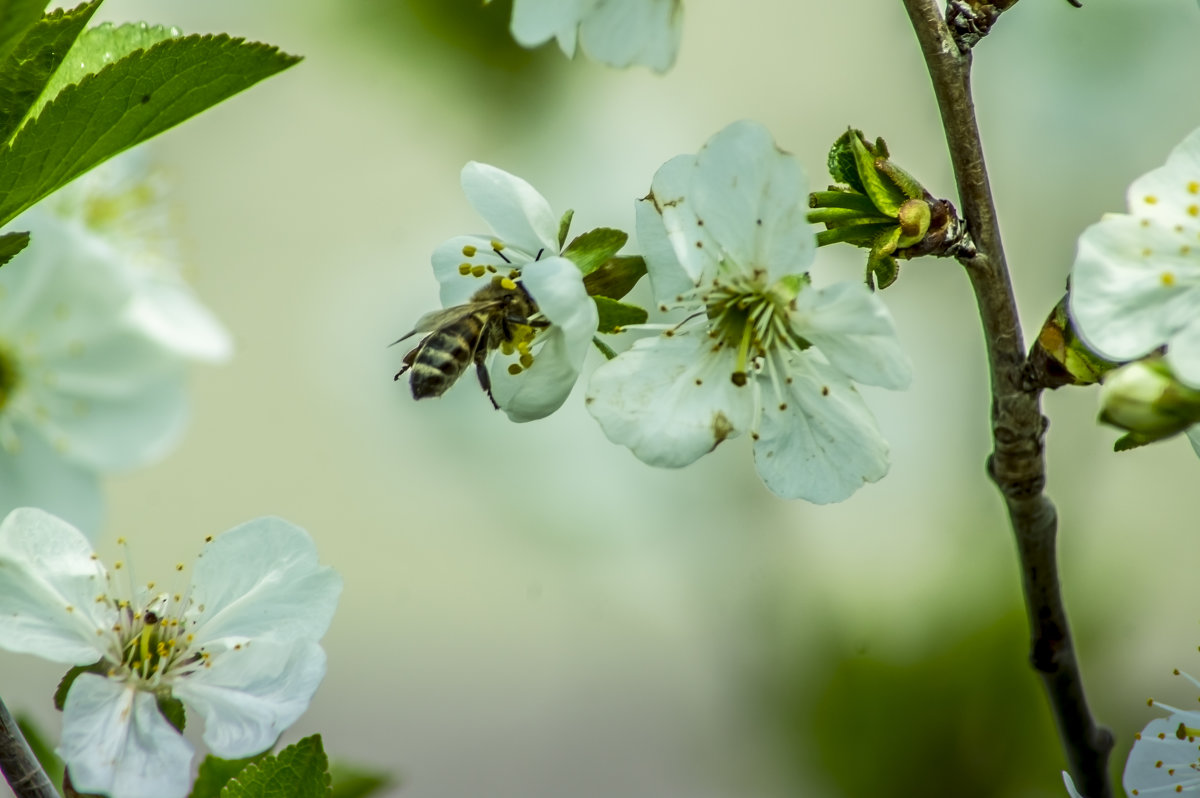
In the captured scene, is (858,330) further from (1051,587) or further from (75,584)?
(75,584)

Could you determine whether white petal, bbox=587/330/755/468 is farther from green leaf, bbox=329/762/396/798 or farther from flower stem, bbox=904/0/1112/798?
green leaf, bbox=329/762/396/798

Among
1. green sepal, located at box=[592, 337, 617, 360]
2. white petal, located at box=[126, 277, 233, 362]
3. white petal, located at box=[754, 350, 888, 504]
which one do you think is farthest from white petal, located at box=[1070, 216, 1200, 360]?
white petal, located at box=[126, 277, 233, 362]

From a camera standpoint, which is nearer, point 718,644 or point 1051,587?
point 1051,587

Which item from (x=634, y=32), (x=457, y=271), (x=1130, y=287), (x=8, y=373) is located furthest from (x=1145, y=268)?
(x=8, y=373)

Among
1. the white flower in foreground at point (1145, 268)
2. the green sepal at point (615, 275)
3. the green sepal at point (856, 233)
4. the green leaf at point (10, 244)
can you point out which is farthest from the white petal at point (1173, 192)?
the green leaf at point (10, 244)

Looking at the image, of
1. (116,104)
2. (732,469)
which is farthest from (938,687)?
(116,104)

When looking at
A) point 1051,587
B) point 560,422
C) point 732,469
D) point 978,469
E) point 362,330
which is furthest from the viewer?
point 362,330

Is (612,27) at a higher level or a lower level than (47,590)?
higher

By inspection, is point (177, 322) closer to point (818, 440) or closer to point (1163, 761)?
point (818, 440)
